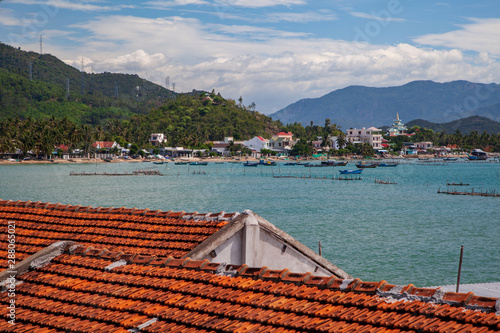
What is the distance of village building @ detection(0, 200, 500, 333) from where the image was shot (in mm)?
5199

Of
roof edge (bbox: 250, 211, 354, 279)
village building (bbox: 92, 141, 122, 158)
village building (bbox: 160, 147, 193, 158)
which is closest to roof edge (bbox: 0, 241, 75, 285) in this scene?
roof edge (bbox: 250, 211, 354, 279)

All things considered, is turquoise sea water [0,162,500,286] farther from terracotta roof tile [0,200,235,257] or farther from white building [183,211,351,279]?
terracotta roof tile [0,200,235,257]

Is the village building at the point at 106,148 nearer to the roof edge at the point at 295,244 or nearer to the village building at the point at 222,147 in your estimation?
the village building at the point at 222,147

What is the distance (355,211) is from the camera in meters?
58.6

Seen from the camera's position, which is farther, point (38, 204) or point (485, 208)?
point (485, 208)

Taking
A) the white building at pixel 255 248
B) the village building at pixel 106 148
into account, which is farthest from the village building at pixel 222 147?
the white building at pixel 255 248

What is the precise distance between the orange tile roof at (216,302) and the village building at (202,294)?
0.04ft

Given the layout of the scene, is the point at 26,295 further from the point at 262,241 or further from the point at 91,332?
the point at 262,241

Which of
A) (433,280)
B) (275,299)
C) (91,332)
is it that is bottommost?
(433,280)

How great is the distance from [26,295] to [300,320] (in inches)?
165

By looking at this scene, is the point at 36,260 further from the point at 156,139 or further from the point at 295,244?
the point at 156,139

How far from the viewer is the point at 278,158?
196 metres

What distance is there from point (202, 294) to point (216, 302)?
30cm

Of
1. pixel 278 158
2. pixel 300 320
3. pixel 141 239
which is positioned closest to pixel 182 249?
pixel 141 239
